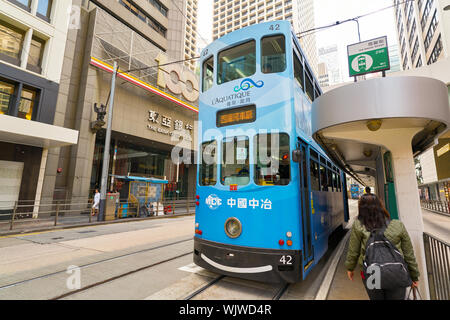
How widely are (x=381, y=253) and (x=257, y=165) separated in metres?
2.15

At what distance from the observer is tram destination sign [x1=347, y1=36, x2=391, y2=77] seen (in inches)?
171

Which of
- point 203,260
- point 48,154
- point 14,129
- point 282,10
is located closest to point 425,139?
point 203,260

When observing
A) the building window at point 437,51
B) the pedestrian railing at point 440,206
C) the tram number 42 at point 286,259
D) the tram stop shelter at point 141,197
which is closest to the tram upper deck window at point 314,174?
the tram number 42 at point 286,259

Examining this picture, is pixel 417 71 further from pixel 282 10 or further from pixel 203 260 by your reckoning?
pixel 282 10

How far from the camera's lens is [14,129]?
9688 mm

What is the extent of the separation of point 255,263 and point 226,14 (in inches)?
3464

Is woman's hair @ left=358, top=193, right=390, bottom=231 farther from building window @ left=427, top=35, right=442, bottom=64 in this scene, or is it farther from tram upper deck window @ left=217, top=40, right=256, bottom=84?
building window @ left=427, top=35, right=442, bottom=64

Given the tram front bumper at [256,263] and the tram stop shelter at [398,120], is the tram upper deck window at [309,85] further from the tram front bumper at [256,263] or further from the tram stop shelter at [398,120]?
the tram front bumper at [256,263]

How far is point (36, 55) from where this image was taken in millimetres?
12703

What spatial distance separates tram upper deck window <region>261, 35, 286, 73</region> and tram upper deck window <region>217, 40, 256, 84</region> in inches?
7.5

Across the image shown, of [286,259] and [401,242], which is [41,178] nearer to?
[286,259]

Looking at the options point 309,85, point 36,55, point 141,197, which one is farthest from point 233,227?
point 36,55

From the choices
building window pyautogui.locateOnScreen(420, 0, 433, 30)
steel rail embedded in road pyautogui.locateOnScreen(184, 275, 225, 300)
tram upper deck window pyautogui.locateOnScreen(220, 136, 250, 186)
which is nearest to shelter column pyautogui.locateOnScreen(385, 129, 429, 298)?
tram upper deck window pyautogui.locateOnScreen(220, 136, 250, 186)

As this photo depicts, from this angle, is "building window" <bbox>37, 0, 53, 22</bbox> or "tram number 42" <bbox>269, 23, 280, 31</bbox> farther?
"building window" <bbox>37, 0, 53, 22</bbox>
